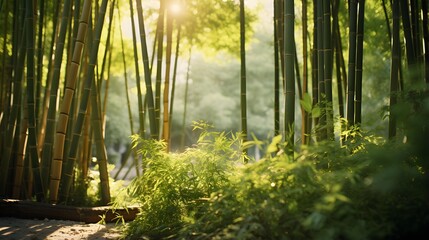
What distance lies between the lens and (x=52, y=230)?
2395 mm

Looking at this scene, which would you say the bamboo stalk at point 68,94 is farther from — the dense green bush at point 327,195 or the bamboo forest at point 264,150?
the dense green bush at point 327,195

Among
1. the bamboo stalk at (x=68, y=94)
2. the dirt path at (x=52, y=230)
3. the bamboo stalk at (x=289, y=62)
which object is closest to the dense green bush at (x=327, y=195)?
the bamboo stalk at (x=289, y=62)

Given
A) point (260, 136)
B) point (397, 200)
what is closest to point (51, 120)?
point (397, 200)

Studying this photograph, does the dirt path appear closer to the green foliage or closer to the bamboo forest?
the bamboo forest

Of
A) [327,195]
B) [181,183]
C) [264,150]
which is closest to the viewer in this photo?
[327,195]

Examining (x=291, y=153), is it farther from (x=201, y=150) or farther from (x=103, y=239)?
(x=103, y=239)

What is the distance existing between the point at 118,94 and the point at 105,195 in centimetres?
1312

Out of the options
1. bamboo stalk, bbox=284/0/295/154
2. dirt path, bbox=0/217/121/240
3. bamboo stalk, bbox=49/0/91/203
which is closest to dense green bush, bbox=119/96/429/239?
bamboo stalk, bbox=284/0/295/154

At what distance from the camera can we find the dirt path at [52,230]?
2246 millimetres

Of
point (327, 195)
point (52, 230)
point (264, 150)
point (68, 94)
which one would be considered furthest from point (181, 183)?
point (68, 94)

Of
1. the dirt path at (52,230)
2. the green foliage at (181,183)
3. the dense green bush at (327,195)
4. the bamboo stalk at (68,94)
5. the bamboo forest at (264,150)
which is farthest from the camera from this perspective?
the bamboo stalk at (68,94)

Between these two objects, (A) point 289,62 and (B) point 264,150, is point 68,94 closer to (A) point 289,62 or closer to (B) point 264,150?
(A) point 289,62

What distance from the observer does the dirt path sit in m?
2.25

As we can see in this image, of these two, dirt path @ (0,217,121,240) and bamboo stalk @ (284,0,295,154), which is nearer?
bamboo stalk @ (284,0,295,154)
